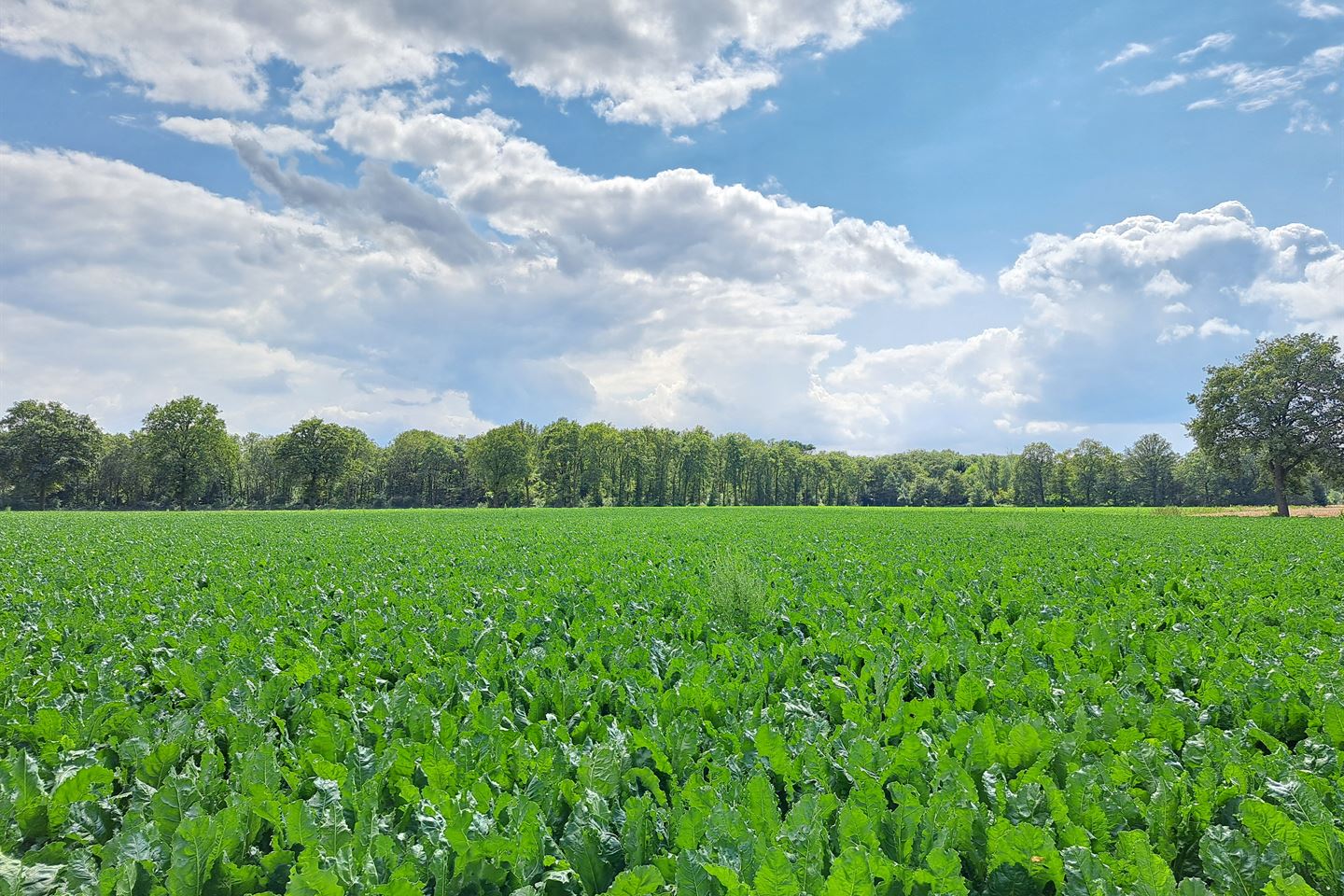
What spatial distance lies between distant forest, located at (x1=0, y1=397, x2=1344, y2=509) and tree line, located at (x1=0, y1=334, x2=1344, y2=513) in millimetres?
266

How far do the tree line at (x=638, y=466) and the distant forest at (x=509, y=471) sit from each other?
27 centimetres

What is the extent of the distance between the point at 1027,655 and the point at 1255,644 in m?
2.58

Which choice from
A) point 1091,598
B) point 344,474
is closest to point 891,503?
point 344,474

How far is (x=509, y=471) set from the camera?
88562mm

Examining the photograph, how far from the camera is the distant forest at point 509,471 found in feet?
248

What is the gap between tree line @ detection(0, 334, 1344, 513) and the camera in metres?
45.6

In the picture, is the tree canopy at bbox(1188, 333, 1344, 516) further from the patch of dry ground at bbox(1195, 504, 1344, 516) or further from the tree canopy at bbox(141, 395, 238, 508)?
the tree canopy at bbox(141, 395, 238, 508)

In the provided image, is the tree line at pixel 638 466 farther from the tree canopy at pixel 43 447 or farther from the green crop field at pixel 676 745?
the green crop field at pixel 676 745

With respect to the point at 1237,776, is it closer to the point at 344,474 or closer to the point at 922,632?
the point at 922,632

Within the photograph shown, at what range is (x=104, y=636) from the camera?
6.95 m

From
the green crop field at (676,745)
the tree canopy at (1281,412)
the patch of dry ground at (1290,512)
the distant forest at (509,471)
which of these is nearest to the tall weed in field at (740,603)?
the green crop field at (676,745)

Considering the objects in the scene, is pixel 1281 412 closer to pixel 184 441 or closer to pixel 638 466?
pixel 638 466

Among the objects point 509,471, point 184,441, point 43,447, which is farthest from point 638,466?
point 43,447

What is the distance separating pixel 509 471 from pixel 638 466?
912 inches
